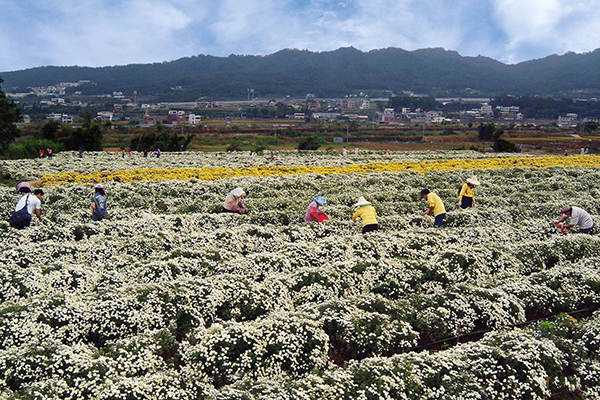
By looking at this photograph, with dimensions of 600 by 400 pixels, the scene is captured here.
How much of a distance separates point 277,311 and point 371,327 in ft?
6.20

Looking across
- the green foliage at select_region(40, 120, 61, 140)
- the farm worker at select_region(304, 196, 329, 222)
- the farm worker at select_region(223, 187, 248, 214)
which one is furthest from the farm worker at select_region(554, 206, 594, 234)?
the green foliage at select_region(40, 120, 61, 140)

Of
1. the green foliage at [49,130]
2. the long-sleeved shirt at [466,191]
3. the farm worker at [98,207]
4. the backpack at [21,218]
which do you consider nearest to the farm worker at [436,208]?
the long-sleeved shirt at [466,191]

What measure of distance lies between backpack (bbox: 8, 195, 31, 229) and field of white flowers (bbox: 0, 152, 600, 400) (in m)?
0.53

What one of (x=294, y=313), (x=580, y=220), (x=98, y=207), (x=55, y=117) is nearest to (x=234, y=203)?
(x=98, y=207)

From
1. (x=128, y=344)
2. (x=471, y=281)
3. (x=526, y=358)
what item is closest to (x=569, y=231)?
(x=471, y=281)

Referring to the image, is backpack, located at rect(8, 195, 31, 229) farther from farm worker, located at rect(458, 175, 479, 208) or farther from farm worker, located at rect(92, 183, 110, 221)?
farm worker, located at rect(458, 175, 479, 208)

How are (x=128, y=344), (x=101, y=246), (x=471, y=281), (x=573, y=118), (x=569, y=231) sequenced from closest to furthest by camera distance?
(x=128, y=344) < (x=471, y=281) < (x=101, y=246) < (x=569, y=231) < (x=573, y=118)

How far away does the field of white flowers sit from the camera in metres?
6.34

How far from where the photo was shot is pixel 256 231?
43.0 feet

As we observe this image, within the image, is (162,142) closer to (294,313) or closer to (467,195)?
(467,195)

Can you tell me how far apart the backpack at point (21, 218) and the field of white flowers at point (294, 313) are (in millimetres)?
530

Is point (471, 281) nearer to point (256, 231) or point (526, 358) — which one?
point (526, 358)

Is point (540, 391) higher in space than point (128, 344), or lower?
lower

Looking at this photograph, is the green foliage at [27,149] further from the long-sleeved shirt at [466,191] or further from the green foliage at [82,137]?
the long-sleeved shirt at [466,191]
